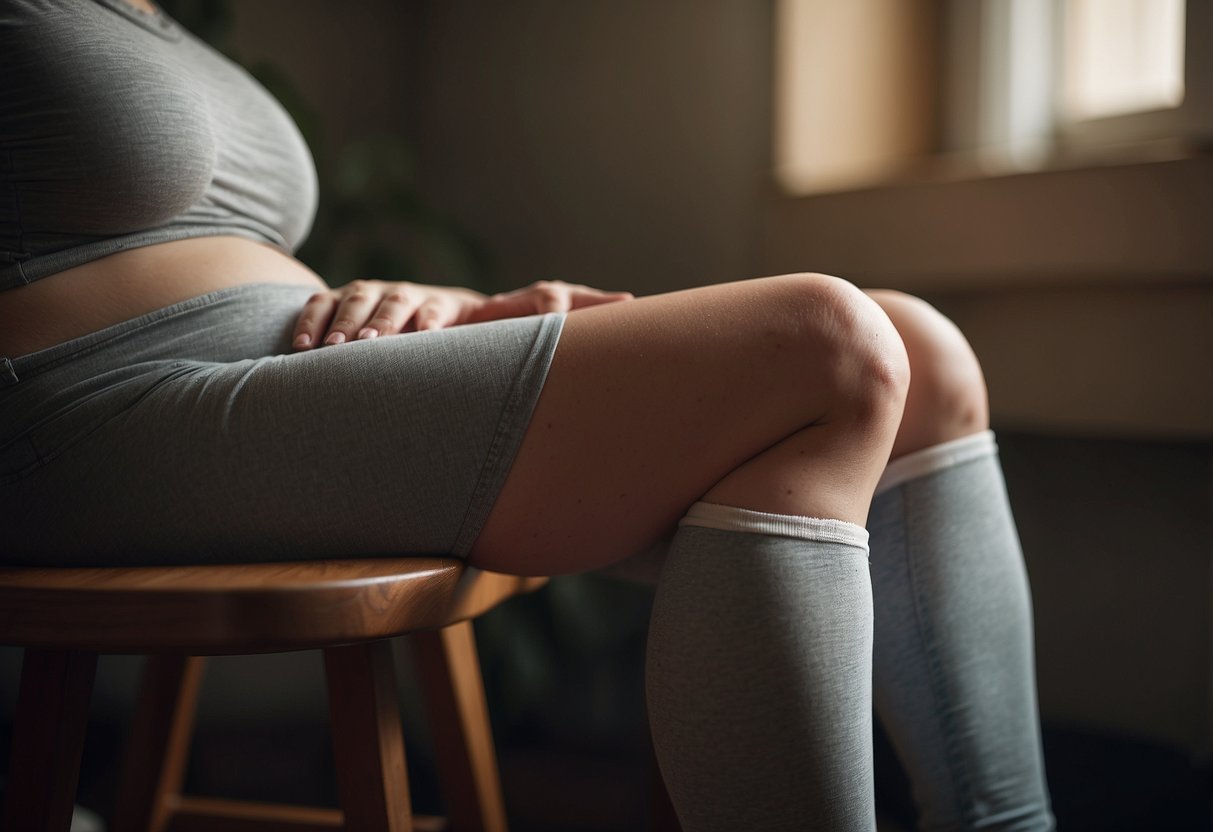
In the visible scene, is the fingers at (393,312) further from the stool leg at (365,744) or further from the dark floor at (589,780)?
the dark floor at (589,780)

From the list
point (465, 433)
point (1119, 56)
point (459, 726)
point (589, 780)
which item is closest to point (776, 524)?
point (465, 433)

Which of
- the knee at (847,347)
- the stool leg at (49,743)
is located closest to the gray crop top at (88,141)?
the stool leg at (49,743)

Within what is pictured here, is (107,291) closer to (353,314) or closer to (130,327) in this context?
(130,327)

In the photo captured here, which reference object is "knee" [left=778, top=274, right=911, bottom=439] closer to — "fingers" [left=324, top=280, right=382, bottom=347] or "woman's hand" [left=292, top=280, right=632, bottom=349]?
"woman's hand" [left=292, top=280, right=632, bottom=349]

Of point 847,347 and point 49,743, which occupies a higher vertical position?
point 847,347

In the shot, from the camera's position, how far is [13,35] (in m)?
0.59

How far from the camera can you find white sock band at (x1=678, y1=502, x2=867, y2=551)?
53 centimetres

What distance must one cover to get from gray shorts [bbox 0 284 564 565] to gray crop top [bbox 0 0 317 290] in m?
0.07

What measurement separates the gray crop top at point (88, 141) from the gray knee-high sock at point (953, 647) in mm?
522

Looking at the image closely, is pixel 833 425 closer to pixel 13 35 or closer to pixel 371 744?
pixel 371 744

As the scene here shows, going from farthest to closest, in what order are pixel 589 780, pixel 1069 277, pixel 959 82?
pixel 959 82, pixel 589 780, pixel 1069 277

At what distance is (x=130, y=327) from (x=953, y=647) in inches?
22.7

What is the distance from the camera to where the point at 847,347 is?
550 millimetres

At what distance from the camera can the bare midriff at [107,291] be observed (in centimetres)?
A: 60
